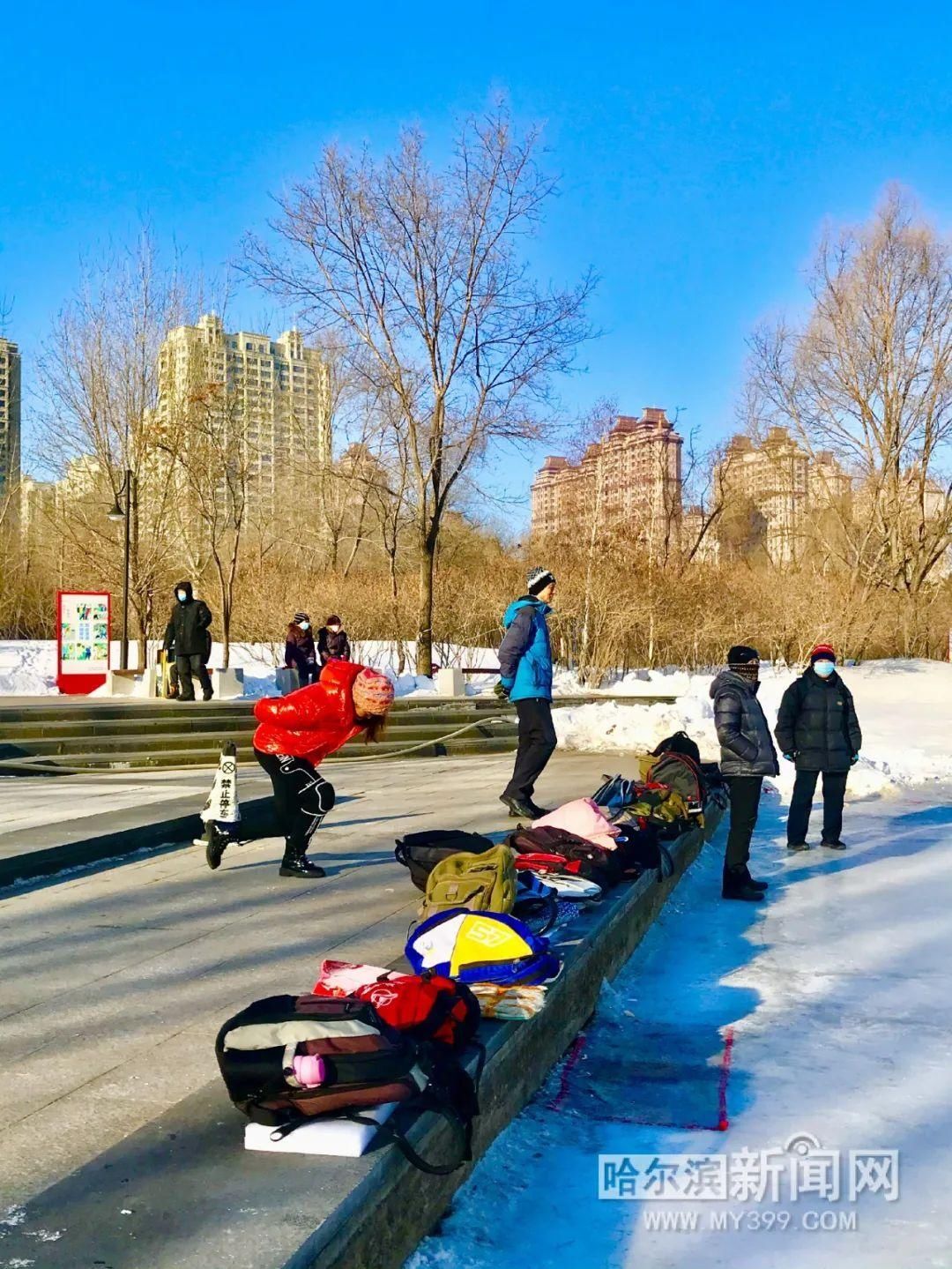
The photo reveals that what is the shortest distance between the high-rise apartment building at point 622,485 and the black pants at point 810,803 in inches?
987

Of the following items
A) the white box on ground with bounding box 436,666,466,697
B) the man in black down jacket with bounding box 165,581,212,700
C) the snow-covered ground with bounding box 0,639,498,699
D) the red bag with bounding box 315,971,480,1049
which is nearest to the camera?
the red bag with bounding box 315,971,480,1049

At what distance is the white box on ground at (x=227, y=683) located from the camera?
20.5 metres

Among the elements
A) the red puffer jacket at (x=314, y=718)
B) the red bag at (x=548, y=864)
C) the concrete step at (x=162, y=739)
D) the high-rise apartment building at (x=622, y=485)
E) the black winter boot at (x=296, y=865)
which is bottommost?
the concrete step at (x=162, y=739)

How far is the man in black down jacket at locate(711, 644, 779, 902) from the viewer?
755cm

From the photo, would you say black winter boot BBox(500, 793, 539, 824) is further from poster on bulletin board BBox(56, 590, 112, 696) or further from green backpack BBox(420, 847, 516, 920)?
poster on bulletin board BBox(56, 590, 112, 696)

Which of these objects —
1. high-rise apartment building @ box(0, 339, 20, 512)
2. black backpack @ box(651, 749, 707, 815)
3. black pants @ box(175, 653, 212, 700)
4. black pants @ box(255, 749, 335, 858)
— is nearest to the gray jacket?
black backpack @ box(651, 749, 707, 815)

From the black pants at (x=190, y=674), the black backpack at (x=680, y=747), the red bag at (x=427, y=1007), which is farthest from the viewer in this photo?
the black pants at (x=190, y=674)

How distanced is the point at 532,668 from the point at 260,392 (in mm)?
31979

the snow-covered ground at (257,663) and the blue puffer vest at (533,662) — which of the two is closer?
the blue puffer vest at (533,662)

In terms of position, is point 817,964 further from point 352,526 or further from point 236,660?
point 352,526

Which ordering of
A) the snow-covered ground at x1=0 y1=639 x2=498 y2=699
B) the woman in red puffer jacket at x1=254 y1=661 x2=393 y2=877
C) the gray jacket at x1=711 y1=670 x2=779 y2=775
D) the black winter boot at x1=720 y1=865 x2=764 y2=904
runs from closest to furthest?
the woman in red puffer jacket at x1=254 y1=661 x2=393 y2=877
the black winter boot at x1=720 y1=865 x2=764 y2=904
the gray jacket at x1=711 y1=670 x2=779 y2=775
the snow-covered ground at x1=0 y1=639 x2=498 y2=699

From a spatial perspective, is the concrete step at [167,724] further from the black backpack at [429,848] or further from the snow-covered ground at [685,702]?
the black backpack at [429,848]

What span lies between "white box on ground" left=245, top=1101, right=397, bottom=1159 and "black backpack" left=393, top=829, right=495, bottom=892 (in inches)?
119

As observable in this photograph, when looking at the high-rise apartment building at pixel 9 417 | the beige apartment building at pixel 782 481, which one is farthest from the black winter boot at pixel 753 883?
the high-rise apartment building at pixel 9 417
